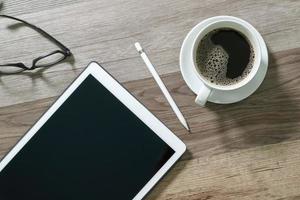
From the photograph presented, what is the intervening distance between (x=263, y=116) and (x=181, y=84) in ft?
0.44

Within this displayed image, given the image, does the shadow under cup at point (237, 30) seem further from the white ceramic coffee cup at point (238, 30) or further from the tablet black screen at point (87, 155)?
the tablet black screen at point (87, 155)

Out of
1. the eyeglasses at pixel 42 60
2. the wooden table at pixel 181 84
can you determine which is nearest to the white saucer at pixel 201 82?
the wooden table at pixel 181 84

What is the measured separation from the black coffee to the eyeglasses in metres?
0.21

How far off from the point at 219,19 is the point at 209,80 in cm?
9

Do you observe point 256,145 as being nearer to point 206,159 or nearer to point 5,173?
point 206,159

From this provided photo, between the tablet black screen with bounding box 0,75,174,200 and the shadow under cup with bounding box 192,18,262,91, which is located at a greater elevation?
the shadow under cup with bounding box 192,18,262,91

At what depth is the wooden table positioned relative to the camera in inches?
26.0

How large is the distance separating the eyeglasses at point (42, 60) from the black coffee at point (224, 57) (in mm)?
213

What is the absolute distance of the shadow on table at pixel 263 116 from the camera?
2.17 ft

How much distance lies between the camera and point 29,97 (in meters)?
0.70

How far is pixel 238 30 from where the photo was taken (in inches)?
24.7

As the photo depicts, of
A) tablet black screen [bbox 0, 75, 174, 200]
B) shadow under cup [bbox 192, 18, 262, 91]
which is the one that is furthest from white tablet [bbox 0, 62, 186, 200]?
shadow under cup [bbox 192, 18, 262, 91]

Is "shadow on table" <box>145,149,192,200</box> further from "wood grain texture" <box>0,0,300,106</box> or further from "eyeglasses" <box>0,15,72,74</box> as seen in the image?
"eyeglasses" <box>0,15,72,74</box>

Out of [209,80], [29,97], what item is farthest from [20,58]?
[209,80]
